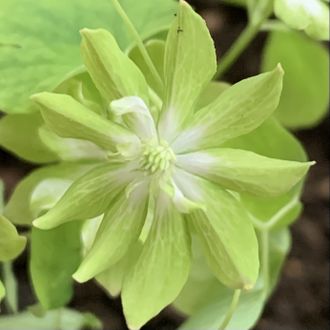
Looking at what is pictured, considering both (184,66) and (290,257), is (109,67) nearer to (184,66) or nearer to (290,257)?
(184,66)

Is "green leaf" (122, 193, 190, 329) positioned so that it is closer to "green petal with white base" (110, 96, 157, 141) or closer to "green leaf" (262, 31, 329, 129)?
"green petal with white base" (110, 96, 157, 141)

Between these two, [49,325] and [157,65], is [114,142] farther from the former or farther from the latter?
[49,325]

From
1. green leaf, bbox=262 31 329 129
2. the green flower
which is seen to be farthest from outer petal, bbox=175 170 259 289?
green leaf, bbox=262 31 329 129

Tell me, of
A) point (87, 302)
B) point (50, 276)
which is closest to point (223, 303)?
point (50, 276)

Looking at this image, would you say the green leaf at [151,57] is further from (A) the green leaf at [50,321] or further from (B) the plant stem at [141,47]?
(A) the green leaf at [50,321]

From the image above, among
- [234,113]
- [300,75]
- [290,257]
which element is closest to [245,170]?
[234,113]

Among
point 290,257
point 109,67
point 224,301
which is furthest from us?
point 290,257
